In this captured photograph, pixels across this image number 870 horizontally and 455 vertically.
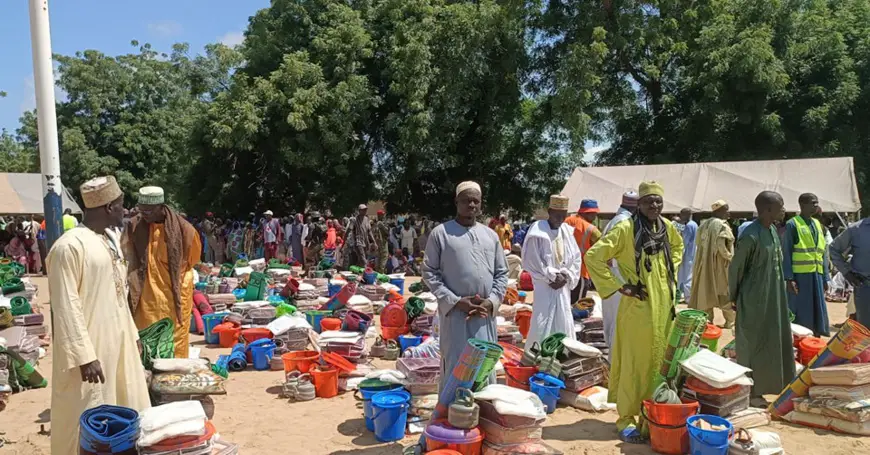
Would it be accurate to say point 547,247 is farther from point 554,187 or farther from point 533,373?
point 554,187

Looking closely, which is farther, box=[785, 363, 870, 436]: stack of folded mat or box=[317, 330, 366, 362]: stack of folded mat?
box=[317, 330, 366, 362]: stack of folded mat

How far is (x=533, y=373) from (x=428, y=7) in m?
17.3

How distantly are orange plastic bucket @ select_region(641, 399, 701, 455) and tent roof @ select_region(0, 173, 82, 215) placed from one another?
18907 millimetres

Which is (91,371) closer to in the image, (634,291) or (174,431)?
(174,431)

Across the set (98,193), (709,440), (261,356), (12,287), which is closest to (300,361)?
(261,356)

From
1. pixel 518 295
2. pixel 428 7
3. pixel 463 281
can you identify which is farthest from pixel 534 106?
pixel 463 281

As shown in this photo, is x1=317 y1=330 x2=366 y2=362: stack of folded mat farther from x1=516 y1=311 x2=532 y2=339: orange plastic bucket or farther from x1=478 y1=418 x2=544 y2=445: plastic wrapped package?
x1=478 y1=418 x2=544 y2=445: plastic wrapped package

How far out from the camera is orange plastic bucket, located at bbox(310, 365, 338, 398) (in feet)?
20.4

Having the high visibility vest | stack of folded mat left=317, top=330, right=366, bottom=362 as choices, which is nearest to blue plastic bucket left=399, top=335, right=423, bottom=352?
stack of folded mat left=317, top=330, right=366, bottom=362

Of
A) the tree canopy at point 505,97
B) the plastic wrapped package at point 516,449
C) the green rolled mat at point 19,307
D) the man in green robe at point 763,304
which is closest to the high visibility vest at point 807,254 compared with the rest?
the man in green robe at point 763,304

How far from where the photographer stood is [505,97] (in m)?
21.6

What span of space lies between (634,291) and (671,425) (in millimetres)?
968

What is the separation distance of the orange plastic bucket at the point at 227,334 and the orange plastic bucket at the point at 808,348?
680 centimetres

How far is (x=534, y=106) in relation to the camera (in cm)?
2266
